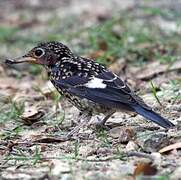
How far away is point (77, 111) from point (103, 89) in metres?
1.20

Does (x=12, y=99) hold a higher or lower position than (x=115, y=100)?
lower

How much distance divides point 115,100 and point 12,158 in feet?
3.18

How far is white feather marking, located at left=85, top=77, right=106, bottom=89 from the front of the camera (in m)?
5.75

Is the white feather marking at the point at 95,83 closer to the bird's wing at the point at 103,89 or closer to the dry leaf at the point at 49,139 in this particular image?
the bird's wing at the point at 103,89

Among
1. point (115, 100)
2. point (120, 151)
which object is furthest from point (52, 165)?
point (115, 100)

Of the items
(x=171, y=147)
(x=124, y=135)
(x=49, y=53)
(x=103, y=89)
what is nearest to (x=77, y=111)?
(x=49, y=53)

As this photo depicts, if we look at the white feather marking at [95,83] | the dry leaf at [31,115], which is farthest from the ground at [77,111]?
the white feather marking at [95,83]

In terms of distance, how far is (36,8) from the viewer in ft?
42.6

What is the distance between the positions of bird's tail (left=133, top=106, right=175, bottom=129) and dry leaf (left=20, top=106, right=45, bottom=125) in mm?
1312

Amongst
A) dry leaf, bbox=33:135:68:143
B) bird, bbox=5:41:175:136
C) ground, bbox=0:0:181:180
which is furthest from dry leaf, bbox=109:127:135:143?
dry leaf, bbox=33:135:68:143

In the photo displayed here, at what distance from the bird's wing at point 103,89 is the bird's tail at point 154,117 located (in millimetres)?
55

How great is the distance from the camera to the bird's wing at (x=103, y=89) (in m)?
5.58

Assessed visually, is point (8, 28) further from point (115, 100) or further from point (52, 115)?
point (115, 100)

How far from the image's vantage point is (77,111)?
6.85m
